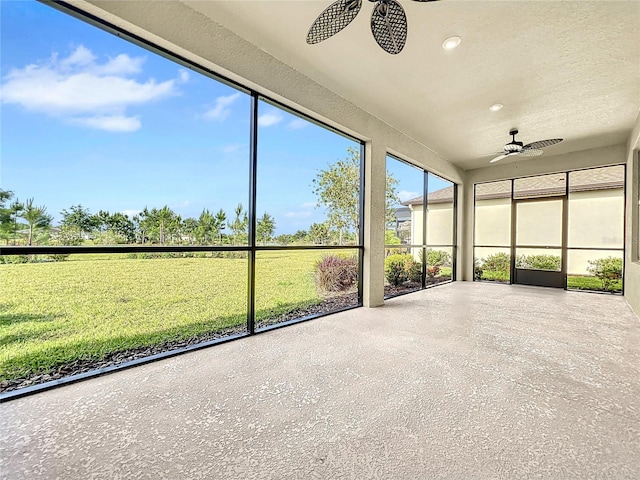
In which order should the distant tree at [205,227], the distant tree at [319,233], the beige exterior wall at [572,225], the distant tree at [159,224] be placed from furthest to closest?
1. the beige exterior wall at [572,225]
2. the distant tree at [319,233]
3. the distant tree at [205,227]
4. the distant tree at [159,224]

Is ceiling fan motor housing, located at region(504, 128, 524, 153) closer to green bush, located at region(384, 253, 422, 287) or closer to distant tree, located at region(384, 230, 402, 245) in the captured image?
distant tree, located at region(384, 230, 402, 245)

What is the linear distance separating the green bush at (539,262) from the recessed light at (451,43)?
6128mm

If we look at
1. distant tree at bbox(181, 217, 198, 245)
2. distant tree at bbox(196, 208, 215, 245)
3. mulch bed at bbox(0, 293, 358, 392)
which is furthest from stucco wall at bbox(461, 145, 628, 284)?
distant tree at bbox(181, 217, 198, 245)

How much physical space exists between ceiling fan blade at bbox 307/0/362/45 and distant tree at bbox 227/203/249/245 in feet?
6.07

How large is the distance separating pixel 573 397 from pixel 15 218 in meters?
4.14

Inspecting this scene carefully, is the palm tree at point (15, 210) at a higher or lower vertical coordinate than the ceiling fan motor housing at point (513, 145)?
lower

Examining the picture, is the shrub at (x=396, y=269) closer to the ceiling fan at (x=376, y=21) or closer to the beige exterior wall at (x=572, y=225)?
the beige exterior wall at (x=572, y=225)

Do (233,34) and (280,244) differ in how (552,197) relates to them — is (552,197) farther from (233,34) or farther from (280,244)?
(233,34)

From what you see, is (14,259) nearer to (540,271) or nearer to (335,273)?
(335,273)

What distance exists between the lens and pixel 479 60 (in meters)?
3.25

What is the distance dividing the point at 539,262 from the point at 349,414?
291 inches

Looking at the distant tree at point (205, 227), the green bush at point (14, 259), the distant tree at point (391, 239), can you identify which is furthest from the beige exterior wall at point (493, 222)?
the green bush at point (14, 259)

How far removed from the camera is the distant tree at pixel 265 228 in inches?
140

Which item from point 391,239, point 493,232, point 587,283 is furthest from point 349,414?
point 493,232
